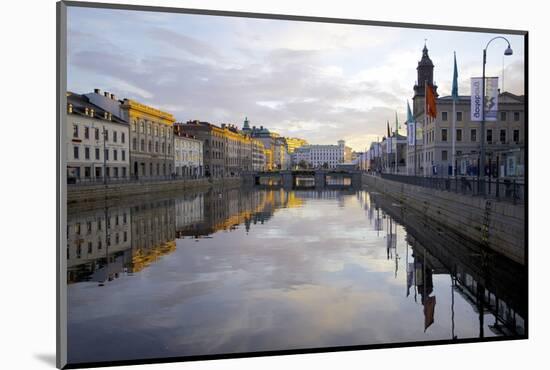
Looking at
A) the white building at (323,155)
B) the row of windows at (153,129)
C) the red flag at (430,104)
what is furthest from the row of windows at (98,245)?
the white building at (323,155)

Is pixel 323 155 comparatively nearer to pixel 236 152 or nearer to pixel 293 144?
pixel 293 144

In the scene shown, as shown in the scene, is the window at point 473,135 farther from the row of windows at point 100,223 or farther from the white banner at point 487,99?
the row of windows at point 100,223

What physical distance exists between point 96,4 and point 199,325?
21.1ft

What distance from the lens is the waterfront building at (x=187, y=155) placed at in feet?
231

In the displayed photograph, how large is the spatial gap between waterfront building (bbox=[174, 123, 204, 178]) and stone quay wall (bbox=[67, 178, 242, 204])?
3512mm

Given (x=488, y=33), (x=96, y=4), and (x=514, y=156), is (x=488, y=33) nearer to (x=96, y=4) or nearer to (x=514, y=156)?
(x=96, y=4)

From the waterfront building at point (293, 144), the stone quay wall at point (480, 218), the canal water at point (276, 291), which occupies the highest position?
the waterfront building at point (293, 144)

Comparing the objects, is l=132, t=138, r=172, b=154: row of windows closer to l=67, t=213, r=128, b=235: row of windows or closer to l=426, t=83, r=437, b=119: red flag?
l=67, t=213, r=128, b=235: row of windows

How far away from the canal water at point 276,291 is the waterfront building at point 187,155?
45.0m

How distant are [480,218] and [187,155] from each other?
60.3 meters

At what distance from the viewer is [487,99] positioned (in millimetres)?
17703

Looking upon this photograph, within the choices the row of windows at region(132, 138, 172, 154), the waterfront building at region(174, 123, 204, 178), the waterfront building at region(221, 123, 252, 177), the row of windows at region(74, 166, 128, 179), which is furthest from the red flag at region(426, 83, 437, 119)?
the waterfront building at region(221, 123, 252, 177)

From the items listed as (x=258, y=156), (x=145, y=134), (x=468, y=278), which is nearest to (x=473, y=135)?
(x=145, y=134)

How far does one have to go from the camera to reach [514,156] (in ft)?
A: 85.1
